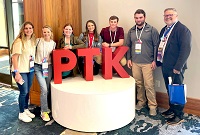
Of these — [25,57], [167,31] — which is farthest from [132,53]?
[25,57]

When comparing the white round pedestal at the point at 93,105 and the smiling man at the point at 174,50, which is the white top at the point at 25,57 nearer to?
the white round pedestal at the point at 93,105

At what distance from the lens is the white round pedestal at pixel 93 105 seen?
274 cm

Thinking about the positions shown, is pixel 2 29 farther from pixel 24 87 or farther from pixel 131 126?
pixel 131 126

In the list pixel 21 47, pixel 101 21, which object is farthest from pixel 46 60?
pixel 101 21

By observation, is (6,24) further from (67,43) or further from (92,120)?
(92,120)

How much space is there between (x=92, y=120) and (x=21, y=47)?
1.26 metres

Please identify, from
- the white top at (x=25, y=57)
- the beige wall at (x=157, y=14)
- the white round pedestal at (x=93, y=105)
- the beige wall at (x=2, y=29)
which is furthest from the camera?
the beige wall at (x=2, y=29)

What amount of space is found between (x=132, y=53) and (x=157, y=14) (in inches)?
27.0

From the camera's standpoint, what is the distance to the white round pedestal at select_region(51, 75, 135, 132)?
2738mm

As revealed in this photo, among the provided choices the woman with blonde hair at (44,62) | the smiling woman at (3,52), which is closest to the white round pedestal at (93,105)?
the woman with blonde hair at (44,62)

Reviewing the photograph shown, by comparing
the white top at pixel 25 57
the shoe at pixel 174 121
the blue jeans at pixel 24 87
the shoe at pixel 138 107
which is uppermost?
the white top at pixel 25 57

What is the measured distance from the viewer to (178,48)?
9.65 feet

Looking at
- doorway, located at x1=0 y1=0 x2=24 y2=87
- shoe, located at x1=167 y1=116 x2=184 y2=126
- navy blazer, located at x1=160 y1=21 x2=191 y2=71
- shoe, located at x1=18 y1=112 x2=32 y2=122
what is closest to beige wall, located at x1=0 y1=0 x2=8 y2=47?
doorway, located at x1=0 y1=0 x2=24 y2=87

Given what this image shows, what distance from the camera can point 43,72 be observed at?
312cm
